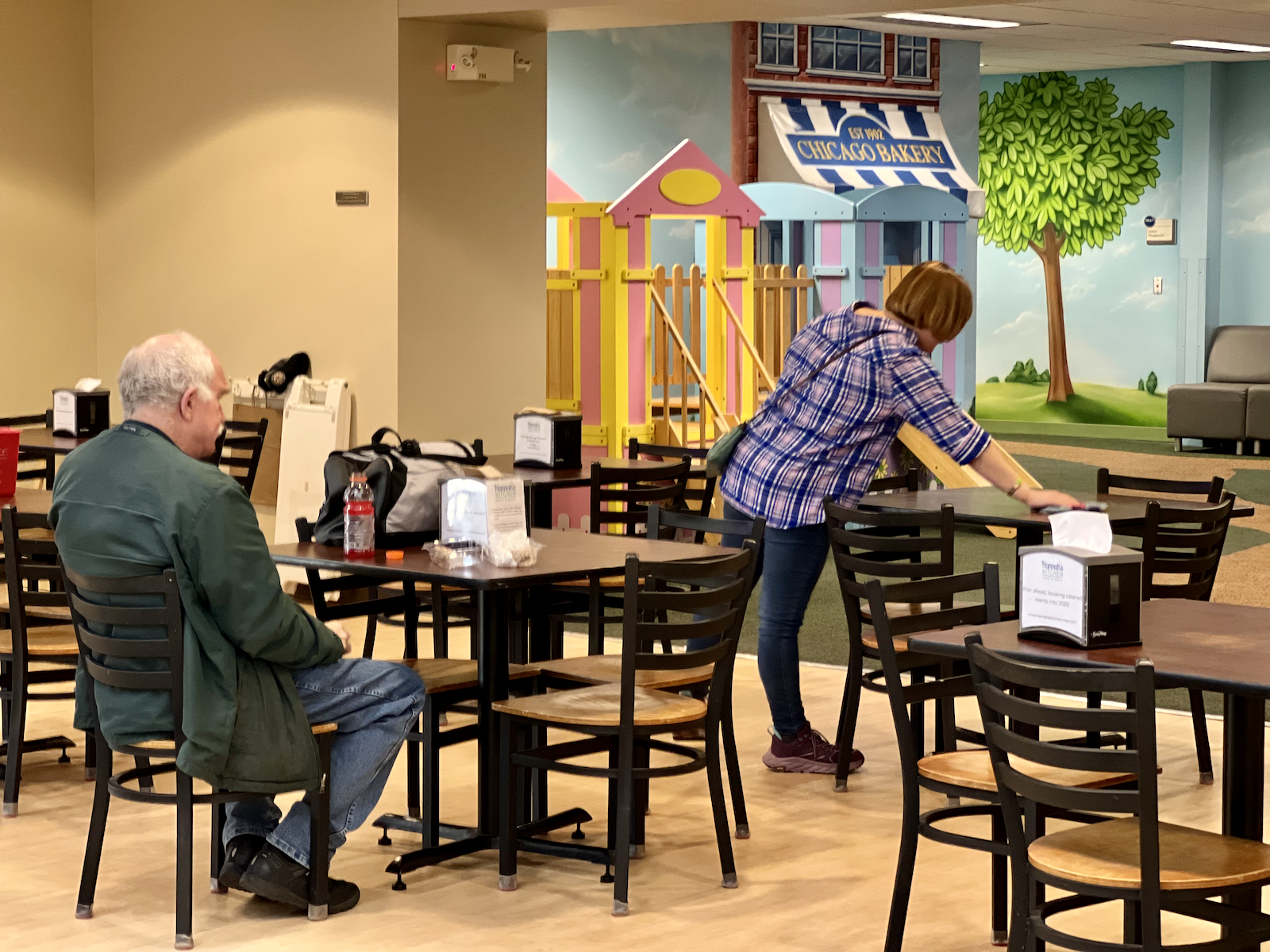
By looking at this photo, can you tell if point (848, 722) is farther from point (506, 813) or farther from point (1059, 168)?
point (1059, 168)

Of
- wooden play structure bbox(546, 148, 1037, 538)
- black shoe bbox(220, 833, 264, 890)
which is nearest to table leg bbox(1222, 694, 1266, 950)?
black shoe bbox(220, 833, 264, 890)

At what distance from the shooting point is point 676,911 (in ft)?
13.0

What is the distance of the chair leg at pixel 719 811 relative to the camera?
161 inches

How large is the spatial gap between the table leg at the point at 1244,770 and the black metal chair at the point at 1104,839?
126 millimetres

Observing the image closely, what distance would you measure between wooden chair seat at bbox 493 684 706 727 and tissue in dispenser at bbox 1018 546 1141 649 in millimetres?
1011

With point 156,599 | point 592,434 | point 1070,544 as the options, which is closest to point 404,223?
point 592,434

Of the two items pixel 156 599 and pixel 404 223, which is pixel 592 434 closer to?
pixel 404 223

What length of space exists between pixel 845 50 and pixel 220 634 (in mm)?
11443

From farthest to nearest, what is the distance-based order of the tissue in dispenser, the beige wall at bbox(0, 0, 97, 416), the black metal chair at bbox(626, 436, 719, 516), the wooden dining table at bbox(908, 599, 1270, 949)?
the beige wall at bbox(0, 0, 97, 416), the black metal chair at bbox(626, 436, 719, 516), the tissue in dispenser, the wooden dining table at bbox(908, 599, 1270, 949)

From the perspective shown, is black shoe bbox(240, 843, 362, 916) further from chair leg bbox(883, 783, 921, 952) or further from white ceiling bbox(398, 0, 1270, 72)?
white ceiling bbox(398, 0, 1270, 72)

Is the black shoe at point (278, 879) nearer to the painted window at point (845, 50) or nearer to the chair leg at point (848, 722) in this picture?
the chair leg at point (848, 722)

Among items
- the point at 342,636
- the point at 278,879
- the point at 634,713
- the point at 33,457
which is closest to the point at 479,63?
the point at 33,457

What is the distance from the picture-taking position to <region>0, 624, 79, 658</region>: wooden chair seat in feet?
15.4

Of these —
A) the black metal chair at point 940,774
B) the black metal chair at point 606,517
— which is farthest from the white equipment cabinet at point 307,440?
the black metal chair at point 940,774
